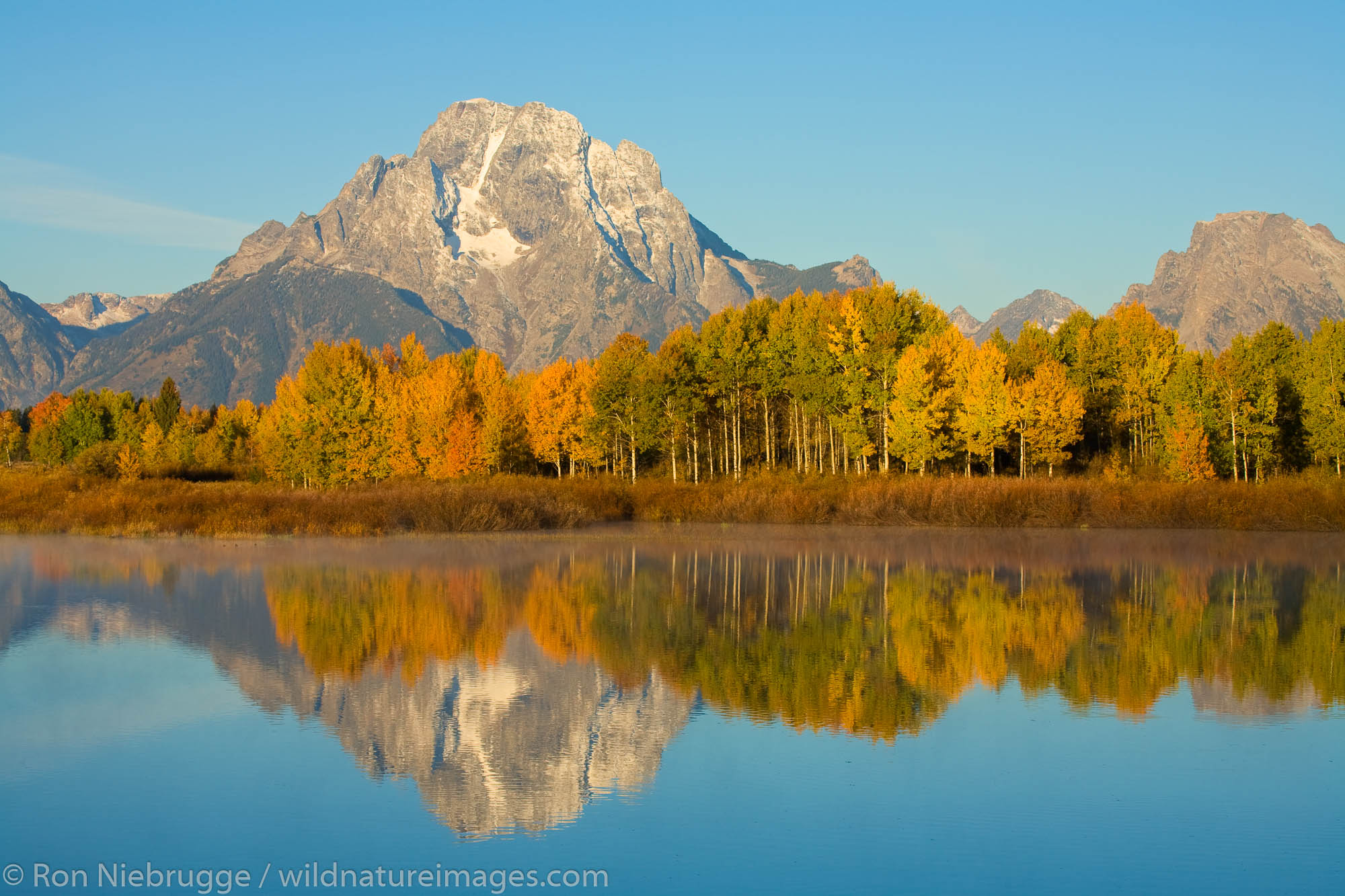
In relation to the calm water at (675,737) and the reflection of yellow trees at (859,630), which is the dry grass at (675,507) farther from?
the calm water at (675,737)

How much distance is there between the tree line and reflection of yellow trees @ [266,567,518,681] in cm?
3303

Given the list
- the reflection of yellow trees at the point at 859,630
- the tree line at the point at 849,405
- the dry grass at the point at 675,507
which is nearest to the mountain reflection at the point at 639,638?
the reflection of yellow trees at the point at 859,630

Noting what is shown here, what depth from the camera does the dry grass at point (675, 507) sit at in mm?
42250

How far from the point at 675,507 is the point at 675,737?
37.9 meters

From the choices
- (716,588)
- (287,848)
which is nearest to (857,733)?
(287,848)

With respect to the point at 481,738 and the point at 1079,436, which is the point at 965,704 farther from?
Answer: the point at 1079,436

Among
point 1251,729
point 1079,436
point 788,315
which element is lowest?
point 1251,729

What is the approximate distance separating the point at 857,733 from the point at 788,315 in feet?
168

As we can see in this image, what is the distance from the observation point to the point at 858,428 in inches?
2263

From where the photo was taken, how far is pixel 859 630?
19953 mm

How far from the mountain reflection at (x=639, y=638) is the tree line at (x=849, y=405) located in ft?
72.7

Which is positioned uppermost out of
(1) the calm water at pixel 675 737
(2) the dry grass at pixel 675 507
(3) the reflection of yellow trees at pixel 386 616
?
(2) the dry grass at pixel 675 507

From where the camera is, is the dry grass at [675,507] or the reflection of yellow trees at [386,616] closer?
the reflection of yellow trees at [386,616]

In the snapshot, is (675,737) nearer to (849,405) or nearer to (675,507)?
(675,507)
